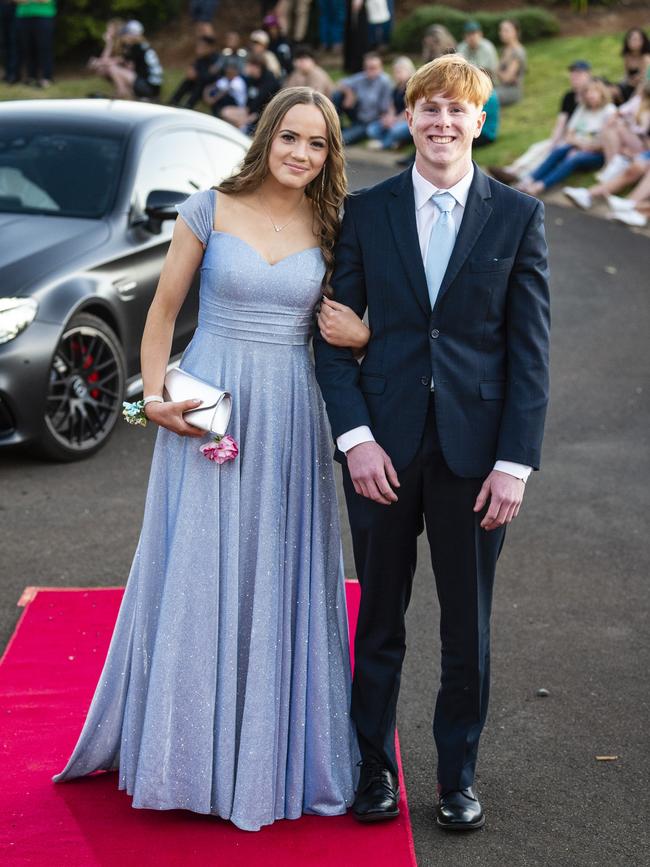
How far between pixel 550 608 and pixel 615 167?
33.9 feet

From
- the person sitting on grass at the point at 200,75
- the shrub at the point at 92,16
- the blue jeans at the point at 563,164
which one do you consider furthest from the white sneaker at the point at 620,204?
the shrub at the point at 92,16

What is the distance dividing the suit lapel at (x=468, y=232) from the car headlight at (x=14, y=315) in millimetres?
3804

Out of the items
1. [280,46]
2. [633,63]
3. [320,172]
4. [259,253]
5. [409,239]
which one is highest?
[320,172]

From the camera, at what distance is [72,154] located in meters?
7.99

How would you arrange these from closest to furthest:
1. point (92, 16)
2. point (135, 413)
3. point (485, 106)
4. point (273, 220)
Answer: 1. point (273, 220)
2. point (135, 413)
3. point (485, 106)
4. point (92, 16)

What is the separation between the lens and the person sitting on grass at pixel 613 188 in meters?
14.5

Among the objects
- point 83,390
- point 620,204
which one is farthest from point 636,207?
point 83,390

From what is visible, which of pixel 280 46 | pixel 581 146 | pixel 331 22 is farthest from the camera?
pixel 331 22

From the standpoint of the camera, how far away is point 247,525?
12.6 feet

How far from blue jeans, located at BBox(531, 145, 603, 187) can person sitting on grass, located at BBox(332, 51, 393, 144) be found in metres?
5.29

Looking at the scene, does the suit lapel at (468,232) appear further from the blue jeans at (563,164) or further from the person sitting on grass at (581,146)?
the blue jeans at (563,164)

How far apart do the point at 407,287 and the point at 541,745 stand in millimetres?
1815

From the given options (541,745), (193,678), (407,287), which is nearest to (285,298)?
(407,287)

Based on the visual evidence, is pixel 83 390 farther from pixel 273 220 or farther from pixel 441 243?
pixel 441 243
